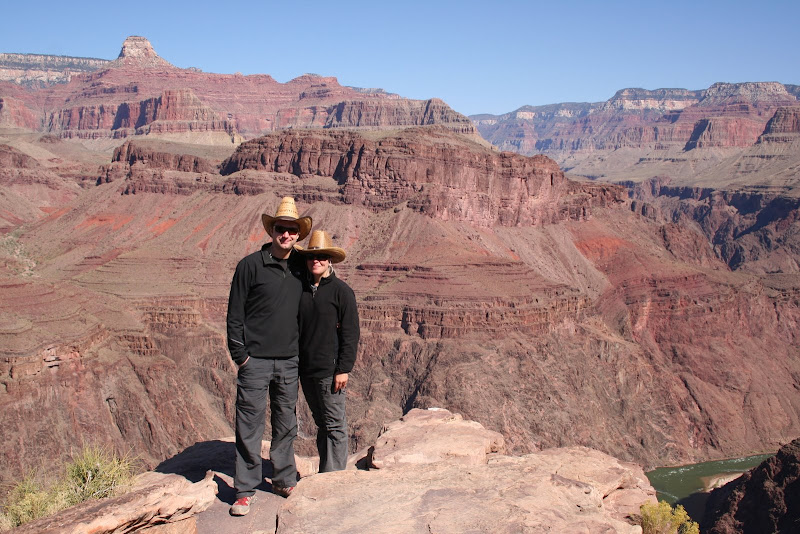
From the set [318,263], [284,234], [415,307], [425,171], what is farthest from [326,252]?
[425,171]

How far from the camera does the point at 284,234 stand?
14789mm

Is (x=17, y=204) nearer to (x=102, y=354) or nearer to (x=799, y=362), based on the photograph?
(x=102, y=354)

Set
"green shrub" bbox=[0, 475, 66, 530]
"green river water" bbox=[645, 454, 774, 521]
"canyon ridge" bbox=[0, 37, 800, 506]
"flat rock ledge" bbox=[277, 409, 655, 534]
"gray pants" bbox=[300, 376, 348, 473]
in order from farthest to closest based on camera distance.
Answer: "green river water" bbox=[645, 454, 774, 521]
"canyon ridge" bbox=[0, 37, 800, 506]
"gray pants" bbox=[300, 376, 348, 473]
"green shrub" bbox=[0, 475, 66, 530]
"flat rock ledge" bbox=[277, 409, 655, 534]

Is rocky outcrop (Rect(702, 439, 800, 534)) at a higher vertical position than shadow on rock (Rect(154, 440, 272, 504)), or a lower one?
lower

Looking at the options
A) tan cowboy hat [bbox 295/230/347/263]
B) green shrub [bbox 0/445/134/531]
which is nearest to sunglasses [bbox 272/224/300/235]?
tan cowboy hat [bbox 295/230/347/263]

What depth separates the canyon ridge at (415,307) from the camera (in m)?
58.9

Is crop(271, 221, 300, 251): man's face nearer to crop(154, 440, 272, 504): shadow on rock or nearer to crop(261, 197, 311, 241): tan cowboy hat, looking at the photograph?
crop(261, 197, 311, 241): tan cowboy hat

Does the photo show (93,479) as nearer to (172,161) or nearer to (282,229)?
(282,229)

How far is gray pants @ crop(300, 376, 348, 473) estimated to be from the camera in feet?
51.6

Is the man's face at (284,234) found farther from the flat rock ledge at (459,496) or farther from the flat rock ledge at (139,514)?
the flat rock ledge at (139,514)

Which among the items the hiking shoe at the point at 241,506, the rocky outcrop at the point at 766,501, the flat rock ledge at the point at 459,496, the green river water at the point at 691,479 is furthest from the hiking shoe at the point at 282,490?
the green river water at the point at 691,479

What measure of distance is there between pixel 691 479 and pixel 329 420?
62991mm

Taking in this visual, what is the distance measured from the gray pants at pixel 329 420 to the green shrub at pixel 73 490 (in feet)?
12.6

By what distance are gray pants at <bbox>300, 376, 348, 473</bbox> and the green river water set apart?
52569 millimetres
